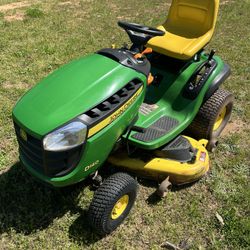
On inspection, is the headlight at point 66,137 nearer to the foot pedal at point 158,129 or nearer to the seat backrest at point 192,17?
the foot pedal at point 158,129

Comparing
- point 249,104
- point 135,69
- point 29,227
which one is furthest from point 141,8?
point 29,227

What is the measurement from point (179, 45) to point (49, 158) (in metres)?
1.91

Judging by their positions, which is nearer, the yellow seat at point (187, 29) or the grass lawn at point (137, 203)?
the grass lawn at point (137, 203)

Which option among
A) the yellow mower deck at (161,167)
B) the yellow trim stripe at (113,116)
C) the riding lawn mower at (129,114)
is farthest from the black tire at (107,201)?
the yellow trim stripe at (113,116)

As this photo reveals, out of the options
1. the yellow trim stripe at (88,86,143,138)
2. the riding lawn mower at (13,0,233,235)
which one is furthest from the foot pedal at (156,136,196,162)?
the yellow trim stripe at (88,86,143,138)

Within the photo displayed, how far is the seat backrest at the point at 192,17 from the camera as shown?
4.10m

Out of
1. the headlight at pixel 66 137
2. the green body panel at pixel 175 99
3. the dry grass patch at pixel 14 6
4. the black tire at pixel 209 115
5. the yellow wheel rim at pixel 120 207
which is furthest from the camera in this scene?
the dry grass patch at pixel 14 6

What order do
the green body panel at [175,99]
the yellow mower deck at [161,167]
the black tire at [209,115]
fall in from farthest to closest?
1. the black tire at [209,115]
2. the green body panel at [175,99]
3. the yellow mower deck at [161,167]

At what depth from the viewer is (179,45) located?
13.0ft

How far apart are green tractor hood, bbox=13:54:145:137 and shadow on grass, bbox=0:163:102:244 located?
0.96 metres

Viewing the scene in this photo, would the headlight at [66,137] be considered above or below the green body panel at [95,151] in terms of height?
above

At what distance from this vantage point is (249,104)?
5129 mm

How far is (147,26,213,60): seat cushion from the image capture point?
381cm

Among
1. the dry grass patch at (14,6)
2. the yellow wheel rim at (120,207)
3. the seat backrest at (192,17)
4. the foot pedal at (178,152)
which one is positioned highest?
the seat backrest at (192,17)
